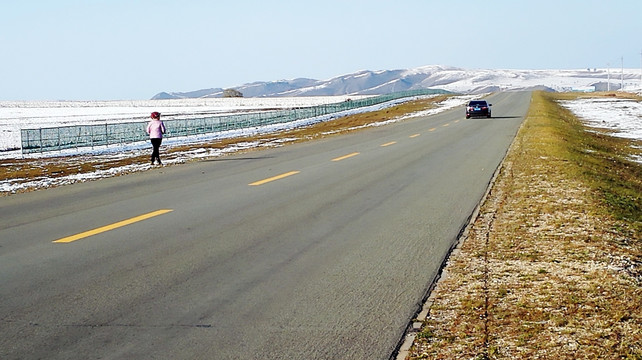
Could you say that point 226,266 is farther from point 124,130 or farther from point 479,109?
point 479,109

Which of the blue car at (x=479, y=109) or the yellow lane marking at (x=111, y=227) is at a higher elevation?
the blue car at (x=479, y=109)

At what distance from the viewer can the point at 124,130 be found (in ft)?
139

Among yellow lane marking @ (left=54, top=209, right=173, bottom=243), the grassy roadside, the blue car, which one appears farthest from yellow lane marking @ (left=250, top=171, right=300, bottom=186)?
the blue car

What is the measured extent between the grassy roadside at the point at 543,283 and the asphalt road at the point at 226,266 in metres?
0.36

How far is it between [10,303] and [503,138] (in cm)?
2375

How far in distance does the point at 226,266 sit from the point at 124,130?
37280 millimetres

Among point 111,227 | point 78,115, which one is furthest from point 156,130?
point 78,115

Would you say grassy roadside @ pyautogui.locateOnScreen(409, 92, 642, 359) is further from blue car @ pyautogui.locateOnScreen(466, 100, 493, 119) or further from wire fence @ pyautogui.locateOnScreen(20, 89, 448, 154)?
blue car @ pyautogui.locateOnScreen(466, 100, 493, 119)

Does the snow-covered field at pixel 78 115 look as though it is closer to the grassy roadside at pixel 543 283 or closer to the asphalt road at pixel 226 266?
the asphalt road at pixel 226 266

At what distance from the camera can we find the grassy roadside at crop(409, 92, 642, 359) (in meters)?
4.75

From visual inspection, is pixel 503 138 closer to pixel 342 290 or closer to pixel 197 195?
pixel 197 195

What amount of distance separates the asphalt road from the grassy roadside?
0.36 m

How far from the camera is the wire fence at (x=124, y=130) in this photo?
3684 cm

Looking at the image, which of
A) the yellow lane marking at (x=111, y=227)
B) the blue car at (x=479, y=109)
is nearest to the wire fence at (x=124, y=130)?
the blue car at (x=479, y=109)
